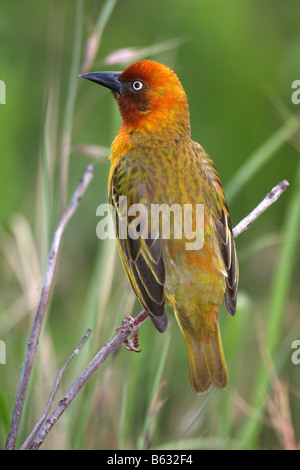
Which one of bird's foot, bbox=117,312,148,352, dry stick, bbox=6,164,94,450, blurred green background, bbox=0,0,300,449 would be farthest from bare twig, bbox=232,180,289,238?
dry stick, bbox=6,164,94,450

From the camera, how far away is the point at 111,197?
361 centimetres

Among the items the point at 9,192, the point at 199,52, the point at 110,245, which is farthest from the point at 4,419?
the point at 199,52

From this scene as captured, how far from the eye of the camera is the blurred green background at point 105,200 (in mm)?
3566

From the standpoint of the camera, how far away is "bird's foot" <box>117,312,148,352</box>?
3.12 m

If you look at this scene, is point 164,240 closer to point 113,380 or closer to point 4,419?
point 4,419

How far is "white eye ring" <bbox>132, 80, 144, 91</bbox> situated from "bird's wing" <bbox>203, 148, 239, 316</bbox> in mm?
519

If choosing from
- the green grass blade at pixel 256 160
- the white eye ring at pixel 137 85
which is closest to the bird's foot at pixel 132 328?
the green grass blade at pixel 256 160

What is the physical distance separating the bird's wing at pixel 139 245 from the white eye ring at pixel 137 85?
1.28 ft

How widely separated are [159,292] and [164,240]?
25 centimetres

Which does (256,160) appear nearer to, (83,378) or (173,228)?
(173,228)

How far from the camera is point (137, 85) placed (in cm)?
370

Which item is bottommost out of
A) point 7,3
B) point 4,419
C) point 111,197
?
point 4,419

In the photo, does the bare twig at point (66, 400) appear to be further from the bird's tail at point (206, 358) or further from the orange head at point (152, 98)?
the orange head at point (152, 98)

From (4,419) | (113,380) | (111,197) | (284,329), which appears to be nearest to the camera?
(4,419)
